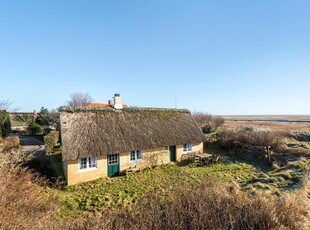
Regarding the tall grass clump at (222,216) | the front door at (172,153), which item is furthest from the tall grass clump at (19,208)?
the front door at (172,153)

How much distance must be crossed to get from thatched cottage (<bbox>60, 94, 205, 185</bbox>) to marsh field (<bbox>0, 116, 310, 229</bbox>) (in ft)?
3.66

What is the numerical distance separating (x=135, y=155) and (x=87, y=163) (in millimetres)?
4023

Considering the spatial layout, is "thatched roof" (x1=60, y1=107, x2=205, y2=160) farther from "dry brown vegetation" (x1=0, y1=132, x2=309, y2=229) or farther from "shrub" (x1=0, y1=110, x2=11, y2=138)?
"shrub" (x1=0, y1=110, x2=11, y2=138)

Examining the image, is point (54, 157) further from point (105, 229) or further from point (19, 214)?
point (105, 229)

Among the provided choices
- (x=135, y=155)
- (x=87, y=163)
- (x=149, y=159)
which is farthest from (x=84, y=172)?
(x=149, y=159)

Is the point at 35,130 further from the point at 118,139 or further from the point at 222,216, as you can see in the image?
the point at 222,216

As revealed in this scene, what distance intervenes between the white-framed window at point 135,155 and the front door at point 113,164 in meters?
1.27

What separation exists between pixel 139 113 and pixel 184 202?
524 inches

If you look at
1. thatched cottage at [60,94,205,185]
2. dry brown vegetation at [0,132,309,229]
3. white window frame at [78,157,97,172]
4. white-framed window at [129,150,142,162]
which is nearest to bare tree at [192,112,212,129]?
thatched cottage at [60,94,205,185]

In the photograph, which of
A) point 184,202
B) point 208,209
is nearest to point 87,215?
point 184,202

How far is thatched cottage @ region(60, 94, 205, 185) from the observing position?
1316cm

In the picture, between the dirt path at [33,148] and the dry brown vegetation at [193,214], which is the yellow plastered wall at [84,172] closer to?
the dry brown vegetation at [193,214]

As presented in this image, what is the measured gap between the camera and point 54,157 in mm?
18672

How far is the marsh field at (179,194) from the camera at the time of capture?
4.93 meters
